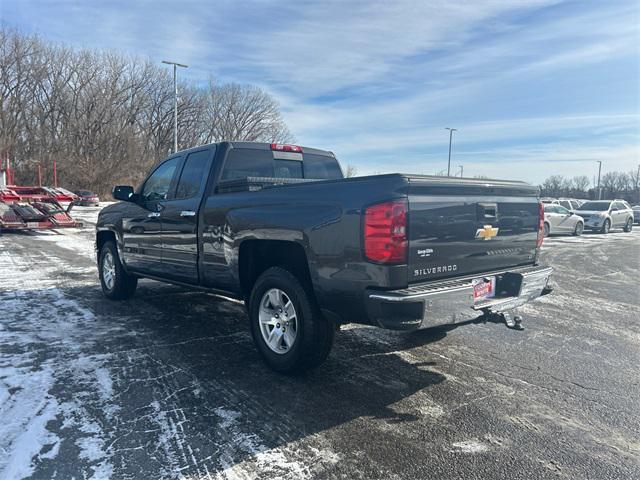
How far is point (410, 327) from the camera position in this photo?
10.2 feet

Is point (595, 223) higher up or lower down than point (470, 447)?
higher up

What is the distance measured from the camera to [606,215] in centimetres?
2259

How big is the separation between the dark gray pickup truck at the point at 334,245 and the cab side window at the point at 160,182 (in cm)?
13

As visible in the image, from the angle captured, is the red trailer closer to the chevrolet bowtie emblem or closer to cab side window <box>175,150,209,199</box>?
cab side window <box>175,150,209,199</box>

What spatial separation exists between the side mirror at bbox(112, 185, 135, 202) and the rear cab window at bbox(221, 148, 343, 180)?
69.4 inches

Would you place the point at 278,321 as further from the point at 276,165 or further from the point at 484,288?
the point at 276,165

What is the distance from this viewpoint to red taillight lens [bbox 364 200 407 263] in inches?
121

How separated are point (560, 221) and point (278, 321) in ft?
62.6

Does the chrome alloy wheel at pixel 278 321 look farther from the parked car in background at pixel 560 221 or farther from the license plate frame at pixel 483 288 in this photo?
Result: the parked car in background at pixel 560 221

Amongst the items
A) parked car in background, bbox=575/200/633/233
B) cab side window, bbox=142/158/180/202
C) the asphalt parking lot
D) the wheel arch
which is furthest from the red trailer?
parked car in background, bbox=575/200/633/233

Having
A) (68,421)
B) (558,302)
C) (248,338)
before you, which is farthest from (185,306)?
(558,302)

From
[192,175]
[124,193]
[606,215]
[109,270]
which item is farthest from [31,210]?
[606,215]

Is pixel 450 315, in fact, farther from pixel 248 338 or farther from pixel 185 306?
pixel 185 306

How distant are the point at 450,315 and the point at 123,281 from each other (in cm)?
479
